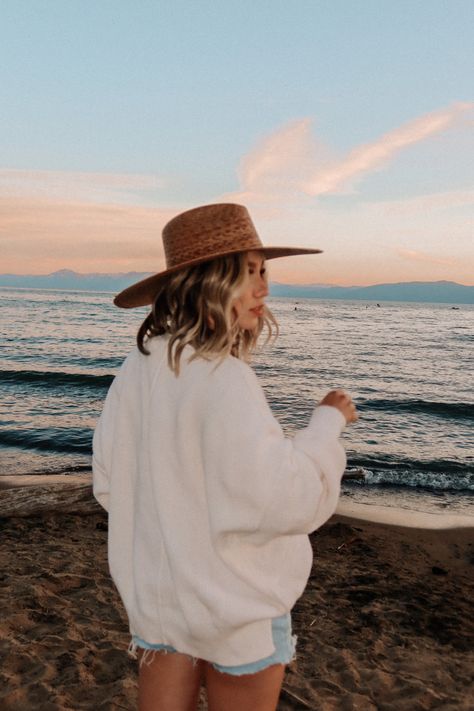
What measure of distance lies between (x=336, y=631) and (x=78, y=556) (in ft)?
8.73

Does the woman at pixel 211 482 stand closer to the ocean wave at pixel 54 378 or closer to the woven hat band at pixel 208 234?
the woven hat band at pixel 208 234

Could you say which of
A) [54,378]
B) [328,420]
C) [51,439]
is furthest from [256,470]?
[54,378]

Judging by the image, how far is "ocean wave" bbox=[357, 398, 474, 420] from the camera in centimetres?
1650

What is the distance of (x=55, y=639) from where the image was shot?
4250 millimetres

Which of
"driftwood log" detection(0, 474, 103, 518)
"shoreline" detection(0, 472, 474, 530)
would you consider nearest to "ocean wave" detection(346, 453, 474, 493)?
"shoreline" detection(0, 472, 474, 530)

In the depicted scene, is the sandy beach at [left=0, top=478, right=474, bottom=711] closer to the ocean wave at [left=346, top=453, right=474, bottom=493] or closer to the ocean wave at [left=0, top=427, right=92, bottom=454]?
the ocean wave at [left=346, top=453, right=474, bottom=493]

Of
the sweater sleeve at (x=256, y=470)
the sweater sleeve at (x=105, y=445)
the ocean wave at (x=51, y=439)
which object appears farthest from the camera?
the ocean wave at (x=51, y=439)

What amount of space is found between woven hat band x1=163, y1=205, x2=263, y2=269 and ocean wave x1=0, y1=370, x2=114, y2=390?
1785cm

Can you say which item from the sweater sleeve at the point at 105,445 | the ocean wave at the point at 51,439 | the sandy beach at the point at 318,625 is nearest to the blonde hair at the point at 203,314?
the sweater sleeve at the point at 105,445

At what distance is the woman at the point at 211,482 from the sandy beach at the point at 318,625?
2397mm

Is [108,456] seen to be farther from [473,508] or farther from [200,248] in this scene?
[473,508]

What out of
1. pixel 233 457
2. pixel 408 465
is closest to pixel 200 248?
pixel 233 457

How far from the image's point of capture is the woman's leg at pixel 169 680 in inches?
67.1

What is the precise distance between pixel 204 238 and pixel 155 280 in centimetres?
19
